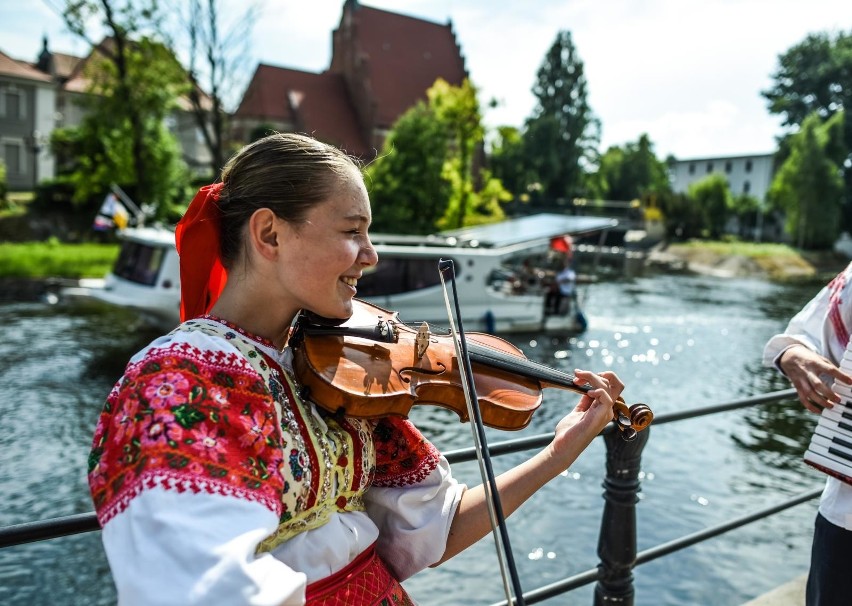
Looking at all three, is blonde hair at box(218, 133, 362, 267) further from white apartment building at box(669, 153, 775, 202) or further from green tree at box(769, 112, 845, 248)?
white apartment building at box(669, 153, 775, 202)

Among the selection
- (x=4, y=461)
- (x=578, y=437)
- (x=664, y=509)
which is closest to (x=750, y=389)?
(x=664, y=509)

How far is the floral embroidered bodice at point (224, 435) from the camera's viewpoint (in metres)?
0.98

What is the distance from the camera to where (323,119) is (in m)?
45.5

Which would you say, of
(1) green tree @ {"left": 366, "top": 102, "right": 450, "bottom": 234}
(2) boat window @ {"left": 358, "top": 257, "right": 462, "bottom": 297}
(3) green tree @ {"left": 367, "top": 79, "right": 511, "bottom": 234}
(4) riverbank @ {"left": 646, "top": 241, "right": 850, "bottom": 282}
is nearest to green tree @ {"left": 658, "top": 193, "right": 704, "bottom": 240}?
(4) riverbank @ {"left": 646, "top": 241, "right": 850, "bottom": 282}

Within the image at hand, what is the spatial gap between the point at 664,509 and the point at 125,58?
2363 cm

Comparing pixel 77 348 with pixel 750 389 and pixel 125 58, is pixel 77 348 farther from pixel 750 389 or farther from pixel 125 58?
pixel 125 58

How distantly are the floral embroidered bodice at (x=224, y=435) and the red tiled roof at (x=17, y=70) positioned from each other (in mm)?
47762

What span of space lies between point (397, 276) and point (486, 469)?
594 inches

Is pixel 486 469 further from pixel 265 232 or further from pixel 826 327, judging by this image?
pixel 826 327

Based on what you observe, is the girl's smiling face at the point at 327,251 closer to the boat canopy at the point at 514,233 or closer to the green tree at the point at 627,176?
the boat canopy at the point at 514,233

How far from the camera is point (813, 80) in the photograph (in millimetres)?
63188

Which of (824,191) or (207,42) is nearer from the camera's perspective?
(207,42)

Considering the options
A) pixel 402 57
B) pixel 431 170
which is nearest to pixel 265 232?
pixel 431 170

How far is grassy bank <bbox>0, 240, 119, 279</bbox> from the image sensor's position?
21.3 m
